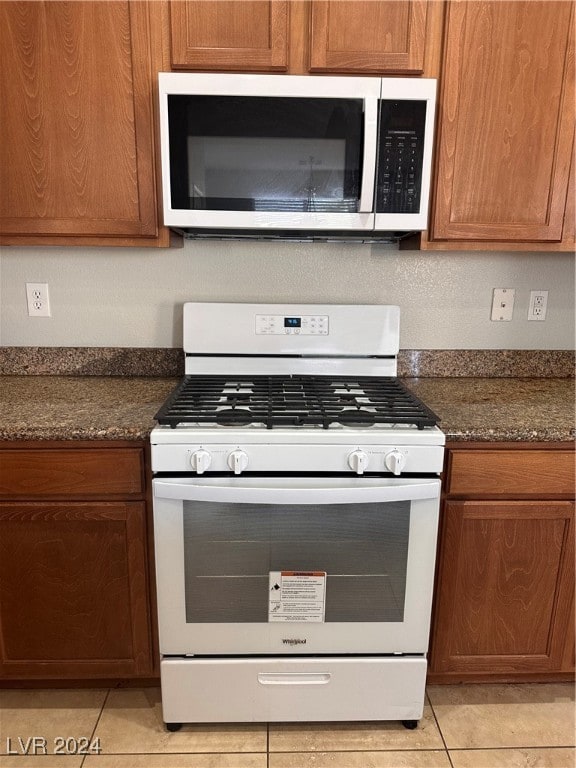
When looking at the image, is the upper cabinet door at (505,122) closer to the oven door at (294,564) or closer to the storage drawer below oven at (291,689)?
the oven door at (294,564)

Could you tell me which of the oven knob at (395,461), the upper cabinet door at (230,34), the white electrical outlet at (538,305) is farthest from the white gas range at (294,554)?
the upper cabinet door at (230,34)

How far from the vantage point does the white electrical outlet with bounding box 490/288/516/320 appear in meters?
1.84

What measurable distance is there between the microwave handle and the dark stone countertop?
63 centimetres

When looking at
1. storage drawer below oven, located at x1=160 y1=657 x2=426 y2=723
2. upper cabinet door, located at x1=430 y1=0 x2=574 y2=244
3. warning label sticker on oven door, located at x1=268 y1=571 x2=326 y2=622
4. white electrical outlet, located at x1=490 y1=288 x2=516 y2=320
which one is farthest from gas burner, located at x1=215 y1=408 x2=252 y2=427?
white electrical outlet, located at x1=490 y1=288 x2=516 y2=320

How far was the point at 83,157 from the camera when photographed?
1.45m

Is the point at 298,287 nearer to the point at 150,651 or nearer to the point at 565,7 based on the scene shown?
the point at 565,7

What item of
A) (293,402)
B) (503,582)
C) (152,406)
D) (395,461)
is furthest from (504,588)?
(152,406)

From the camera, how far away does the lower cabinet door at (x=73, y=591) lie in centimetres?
136

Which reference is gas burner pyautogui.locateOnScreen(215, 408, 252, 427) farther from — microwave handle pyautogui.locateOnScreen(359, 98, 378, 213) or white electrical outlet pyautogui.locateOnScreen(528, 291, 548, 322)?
white electrical outlet pyautogui.locateOnScreen(528, 291, 548, 322)

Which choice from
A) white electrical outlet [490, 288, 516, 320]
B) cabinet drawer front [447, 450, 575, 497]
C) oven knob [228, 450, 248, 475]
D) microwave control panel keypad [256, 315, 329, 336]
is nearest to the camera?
oven knob [228, 450, 248, 475]

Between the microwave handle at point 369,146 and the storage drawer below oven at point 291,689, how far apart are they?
49.3 inches

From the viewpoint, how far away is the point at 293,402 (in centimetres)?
→ 143

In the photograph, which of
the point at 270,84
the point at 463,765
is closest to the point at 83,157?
the point at 270,84

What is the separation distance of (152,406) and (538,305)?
1.37 m
